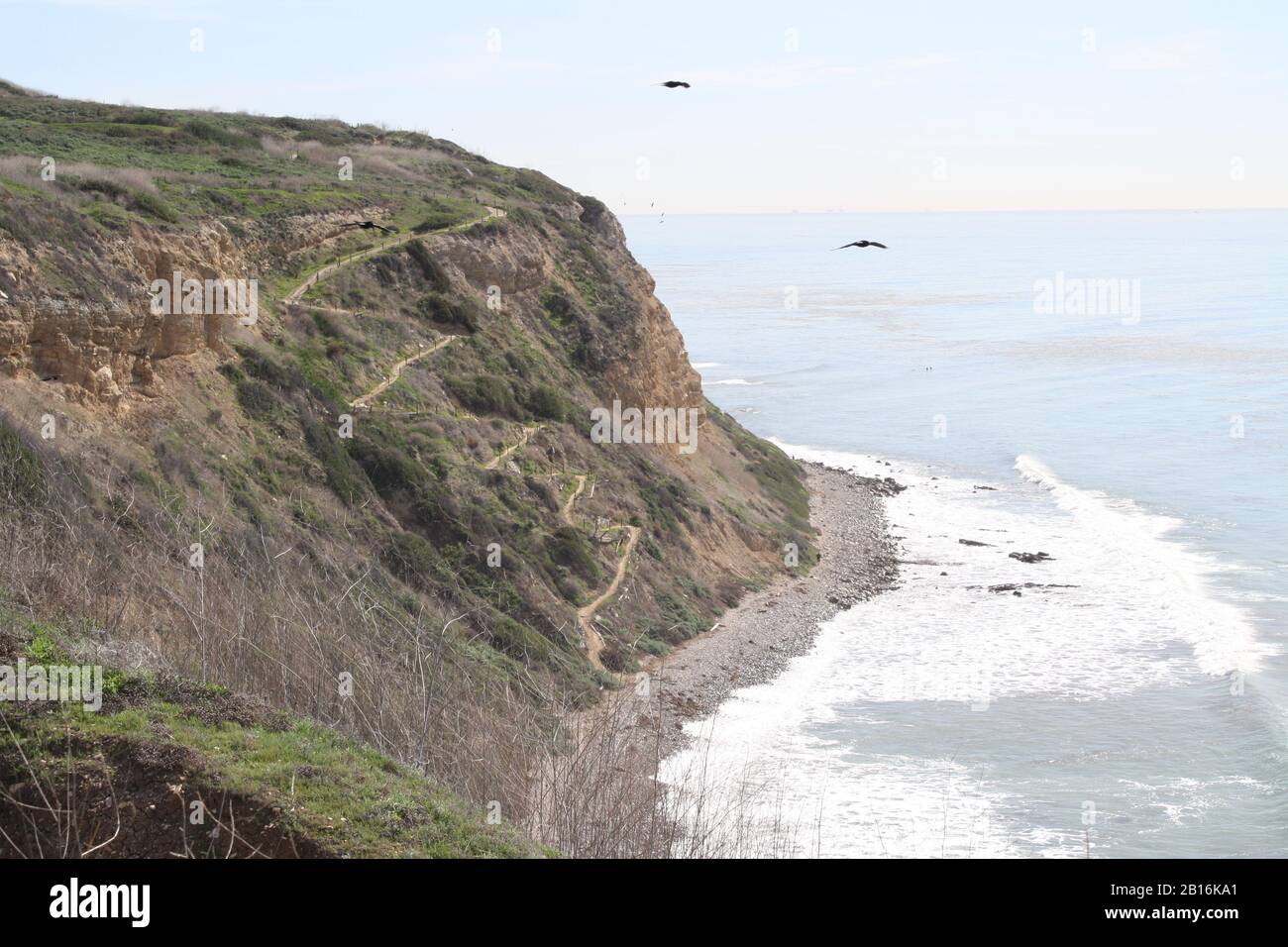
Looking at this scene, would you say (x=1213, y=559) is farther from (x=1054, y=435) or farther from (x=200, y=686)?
(x=200, y=686)

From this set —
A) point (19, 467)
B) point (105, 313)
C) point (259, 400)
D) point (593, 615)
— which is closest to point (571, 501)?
point (593, 615)

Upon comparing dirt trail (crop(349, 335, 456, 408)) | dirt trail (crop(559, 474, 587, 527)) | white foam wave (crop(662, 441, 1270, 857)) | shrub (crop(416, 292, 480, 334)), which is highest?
shrub (crop(416, 292, 480, 334))

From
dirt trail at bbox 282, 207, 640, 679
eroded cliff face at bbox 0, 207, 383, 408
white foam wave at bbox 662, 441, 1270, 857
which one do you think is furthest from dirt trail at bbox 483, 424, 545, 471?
white foam wave at bbox 662, 441, 1270, 857

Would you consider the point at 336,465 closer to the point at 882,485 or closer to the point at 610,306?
the point at 610,306

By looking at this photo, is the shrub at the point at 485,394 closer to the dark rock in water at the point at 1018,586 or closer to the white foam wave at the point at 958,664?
the white foam wave at the point at 958,664

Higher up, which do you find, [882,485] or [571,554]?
[882,485]

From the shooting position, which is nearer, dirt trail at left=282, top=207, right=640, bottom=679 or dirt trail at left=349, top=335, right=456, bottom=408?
dirt trail at left=282, top=207, right=640, bottom=679

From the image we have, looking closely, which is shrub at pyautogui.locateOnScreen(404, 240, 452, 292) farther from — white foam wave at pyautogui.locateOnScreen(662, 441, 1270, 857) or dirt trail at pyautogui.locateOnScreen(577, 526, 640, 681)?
white foam wave at pyautogui.locateOnScreen(662, 441, 1270, 857)
